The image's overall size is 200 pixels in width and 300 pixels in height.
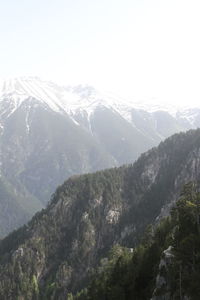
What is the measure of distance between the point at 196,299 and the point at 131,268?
125ft

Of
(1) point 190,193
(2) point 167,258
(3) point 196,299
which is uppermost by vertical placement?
(1) point 190,193

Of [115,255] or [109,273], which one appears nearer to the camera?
[109,273]

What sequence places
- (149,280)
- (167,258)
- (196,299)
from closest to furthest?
(196,299) → (167,258) → (149,280)

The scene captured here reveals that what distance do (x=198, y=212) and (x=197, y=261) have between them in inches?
445

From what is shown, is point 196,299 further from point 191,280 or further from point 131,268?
point 131,268

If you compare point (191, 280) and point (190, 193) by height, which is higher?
point (190, 193)

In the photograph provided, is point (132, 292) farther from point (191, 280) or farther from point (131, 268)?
point (191, 280)

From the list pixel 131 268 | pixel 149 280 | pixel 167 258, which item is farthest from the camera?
pixel 131 268

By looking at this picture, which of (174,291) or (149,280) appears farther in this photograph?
(149,280)

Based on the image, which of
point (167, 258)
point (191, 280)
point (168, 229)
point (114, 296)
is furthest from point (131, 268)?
point (191, 280)

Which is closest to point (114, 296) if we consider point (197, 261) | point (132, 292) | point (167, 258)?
point (132, 292)

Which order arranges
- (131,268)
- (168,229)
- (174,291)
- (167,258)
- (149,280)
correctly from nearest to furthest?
(174,291) < (167,258) < (149,280) < (131,268) < (168,229)

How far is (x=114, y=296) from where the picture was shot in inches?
3782

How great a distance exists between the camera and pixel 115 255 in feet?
462
